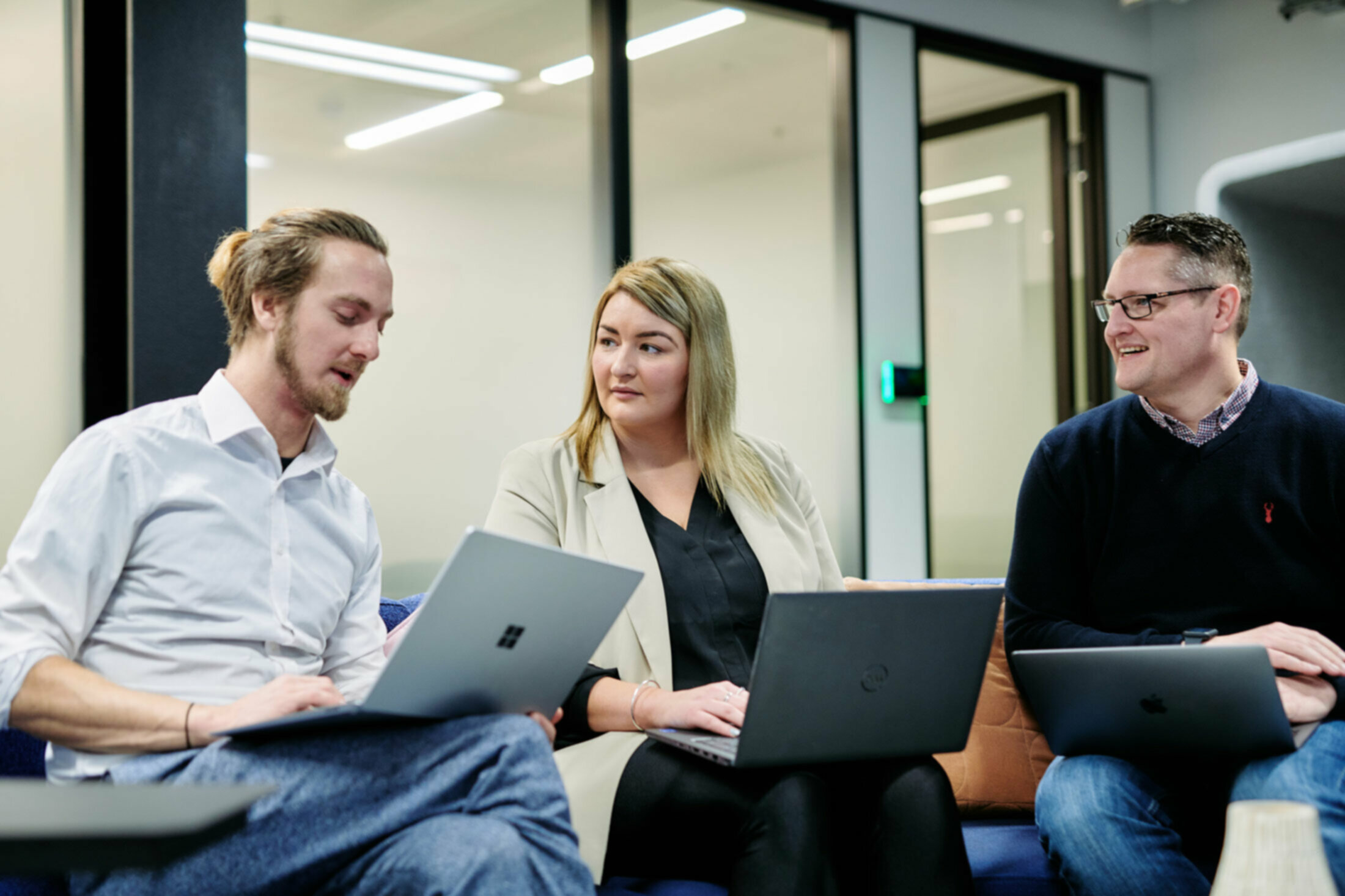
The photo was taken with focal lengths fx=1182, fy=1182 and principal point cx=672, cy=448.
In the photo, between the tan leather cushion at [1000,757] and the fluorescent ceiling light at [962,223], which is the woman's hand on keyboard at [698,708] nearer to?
the tan leather cushion at [1000,757]

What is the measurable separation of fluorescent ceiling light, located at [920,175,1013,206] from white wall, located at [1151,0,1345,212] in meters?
0.68

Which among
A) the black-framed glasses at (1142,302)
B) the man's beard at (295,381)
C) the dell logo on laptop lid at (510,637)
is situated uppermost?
the black-framed glasses at (1142,302)

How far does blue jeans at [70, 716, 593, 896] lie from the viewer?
1270mm

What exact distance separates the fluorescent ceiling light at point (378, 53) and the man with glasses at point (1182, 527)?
2.19 m

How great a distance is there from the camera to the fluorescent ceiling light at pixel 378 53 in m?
3.22

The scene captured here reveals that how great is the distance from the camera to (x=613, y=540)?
6.23ft

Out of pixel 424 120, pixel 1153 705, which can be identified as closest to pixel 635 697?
pixel 1153 705

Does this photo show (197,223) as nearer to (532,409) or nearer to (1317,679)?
(532,409)

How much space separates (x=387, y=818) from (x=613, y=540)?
68 cm

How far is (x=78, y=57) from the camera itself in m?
2.69

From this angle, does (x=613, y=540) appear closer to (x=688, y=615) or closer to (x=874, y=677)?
(x=688, y=615)

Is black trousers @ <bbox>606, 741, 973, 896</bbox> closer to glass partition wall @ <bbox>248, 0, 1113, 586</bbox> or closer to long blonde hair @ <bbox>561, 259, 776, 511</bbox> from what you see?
long blonde hair @ <bbox>561, 259, 776, 511</bbox>

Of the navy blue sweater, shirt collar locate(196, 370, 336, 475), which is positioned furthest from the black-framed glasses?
shirt collar locate(196, 370, 336, 475)

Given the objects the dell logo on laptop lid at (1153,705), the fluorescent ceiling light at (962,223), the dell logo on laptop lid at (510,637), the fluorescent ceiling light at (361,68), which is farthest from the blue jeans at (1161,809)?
the fluorescent ceiling light at (962,223)
